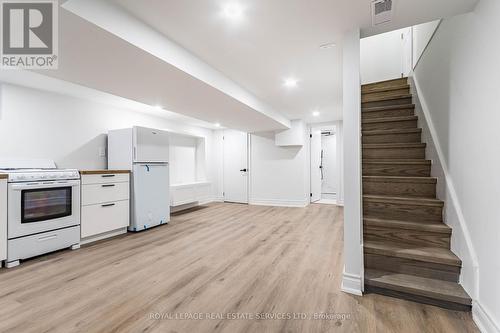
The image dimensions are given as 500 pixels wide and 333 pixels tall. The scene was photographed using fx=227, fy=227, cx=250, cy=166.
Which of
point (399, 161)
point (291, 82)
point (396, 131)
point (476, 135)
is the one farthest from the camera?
point (291, 82)

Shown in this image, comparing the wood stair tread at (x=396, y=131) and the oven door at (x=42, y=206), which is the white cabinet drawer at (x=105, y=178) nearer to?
the oven door at (x=42, y=206)

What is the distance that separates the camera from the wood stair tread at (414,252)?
173cm

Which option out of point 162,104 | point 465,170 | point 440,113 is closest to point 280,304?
point 465,170

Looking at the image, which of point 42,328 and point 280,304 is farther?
point 280,304

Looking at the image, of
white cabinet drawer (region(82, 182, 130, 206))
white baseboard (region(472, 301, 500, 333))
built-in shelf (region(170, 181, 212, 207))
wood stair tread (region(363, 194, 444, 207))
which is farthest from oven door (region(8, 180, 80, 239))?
white baseboard (region(472, 301, 500, 333))

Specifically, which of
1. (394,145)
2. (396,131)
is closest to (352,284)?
(394,145)

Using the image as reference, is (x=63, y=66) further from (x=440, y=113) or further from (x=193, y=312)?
(x=440, y=113)

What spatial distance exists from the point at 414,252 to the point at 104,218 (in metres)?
3.72

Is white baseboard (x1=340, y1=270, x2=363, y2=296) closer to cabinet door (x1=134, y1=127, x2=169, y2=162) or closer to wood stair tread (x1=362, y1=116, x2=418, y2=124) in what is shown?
wood stair tread (x1=362, y1=116, x2=418, y2=124)

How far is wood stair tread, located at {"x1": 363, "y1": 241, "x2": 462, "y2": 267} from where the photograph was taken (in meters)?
1.73

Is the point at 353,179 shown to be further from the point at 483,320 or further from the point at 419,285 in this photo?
the point at 483,320

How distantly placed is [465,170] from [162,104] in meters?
3.65

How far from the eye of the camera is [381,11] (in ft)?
5.54

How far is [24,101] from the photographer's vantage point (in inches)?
122
